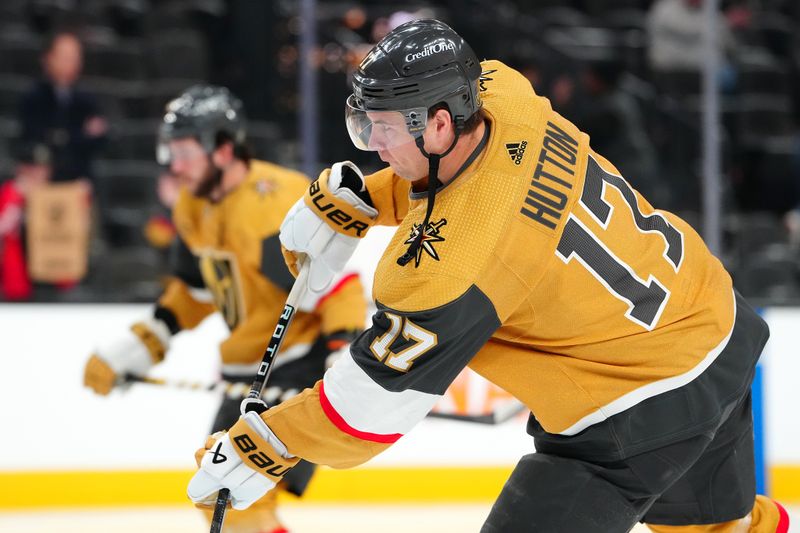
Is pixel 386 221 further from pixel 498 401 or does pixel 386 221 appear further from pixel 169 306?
pixel 498 401

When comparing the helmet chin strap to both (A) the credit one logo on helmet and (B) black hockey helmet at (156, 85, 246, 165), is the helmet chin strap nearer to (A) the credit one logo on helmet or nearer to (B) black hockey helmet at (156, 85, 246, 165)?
(A) the credit one logo on helmet

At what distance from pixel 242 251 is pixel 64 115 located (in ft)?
8.91

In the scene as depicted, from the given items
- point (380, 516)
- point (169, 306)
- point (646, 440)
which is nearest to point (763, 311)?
point (380, 516)

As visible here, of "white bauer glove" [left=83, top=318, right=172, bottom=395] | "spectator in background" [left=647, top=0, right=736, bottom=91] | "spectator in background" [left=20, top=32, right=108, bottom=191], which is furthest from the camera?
"spectator in background" [left=647, top=0, right=736, bottom=91]

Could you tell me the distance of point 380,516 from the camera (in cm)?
470

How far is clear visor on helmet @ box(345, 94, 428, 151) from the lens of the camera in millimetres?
2023

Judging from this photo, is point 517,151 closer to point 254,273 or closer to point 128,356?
point 254,273

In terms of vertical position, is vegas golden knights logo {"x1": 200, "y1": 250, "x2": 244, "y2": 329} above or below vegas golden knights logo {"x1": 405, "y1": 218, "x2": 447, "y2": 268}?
below

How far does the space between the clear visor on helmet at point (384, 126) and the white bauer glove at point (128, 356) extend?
63.7 inches

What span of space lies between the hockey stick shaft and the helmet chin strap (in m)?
0.54

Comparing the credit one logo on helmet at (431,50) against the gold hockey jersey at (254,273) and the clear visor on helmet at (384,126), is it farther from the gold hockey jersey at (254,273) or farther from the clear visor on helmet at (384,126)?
the gold hockey jersey at (254,273)

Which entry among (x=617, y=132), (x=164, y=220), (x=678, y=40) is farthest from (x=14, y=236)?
(x=678, y=40)

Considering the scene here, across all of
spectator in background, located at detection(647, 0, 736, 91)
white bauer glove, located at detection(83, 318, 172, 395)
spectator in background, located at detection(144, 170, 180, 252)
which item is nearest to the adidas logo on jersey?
white bauer glove, located at detection(83, 318, 172, 395)

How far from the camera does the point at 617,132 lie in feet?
18.4
